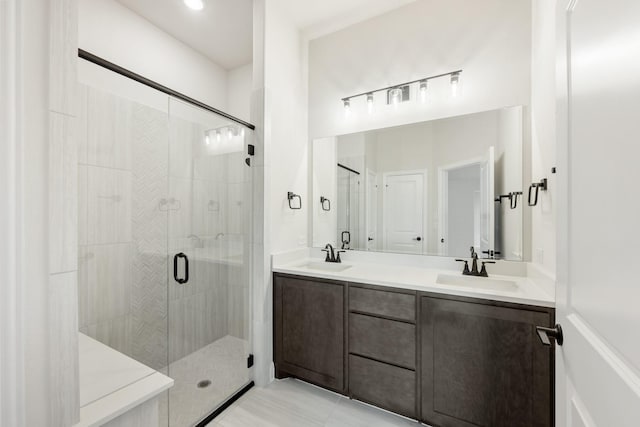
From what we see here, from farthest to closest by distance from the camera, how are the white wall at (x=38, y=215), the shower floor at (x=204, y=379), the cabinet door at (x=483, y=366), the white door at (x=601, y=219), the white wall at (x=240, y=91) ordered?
the white wall at (x=240, y=91) < the shower floor at (x=204, y=379) < the cabinet door at (x=483, y=366) < the white wall at (x=38, y=215) < the white door at (x=601, y=219)

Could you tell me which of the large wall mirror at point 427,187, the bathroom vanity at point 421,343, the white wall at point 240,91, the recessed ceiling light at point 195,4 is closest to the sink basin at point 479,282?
the bathroom vanity at point 421,343

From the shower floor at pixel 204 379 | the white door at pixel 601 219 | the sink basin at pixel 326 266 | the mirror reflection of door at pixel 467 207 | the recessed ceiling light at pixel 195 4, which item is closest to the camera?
the white door at pixel 601 219

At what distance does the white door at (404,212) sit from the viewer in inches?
89.2

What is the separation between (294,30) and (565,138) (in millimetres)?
2595

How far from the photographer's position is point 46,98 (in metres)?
0.69

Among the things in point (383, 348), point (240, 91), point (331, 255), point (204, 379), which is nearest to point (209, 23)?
point (240, 91)

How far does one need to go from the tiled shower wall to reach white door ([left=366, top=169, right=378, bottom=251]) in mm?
1139

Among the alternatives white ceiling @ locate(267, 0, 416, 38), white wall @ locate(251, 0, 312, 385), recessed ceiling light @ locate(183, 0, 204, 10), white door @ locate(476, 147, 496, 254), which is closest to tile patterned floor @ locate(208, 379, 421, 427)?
white wall @ locate(251, 0, 312, 385)

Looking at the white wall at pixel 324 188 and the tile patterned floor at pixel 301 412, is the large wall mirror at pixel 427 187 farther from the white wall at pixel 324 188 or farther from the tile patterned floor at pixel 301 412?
the tile patterned floor at pixel 301 412

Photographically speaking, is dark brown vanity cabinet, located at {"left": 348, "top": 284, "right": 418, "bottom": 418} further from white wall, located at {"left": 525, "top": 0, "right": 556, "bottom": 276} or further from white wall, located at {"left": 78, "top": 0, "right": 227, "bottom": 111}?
white wall, located at {"left": 78, "top": 0, "right": 227, "bottom": 111}

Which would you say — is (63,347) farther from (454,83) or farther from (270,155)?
(454,83)

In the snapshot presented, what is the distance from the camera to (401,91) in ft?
7.57

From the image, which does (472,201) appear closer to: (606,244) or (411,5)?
(606,244)

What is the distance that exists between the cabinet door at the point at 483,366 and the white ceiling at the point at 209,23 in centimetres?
284
